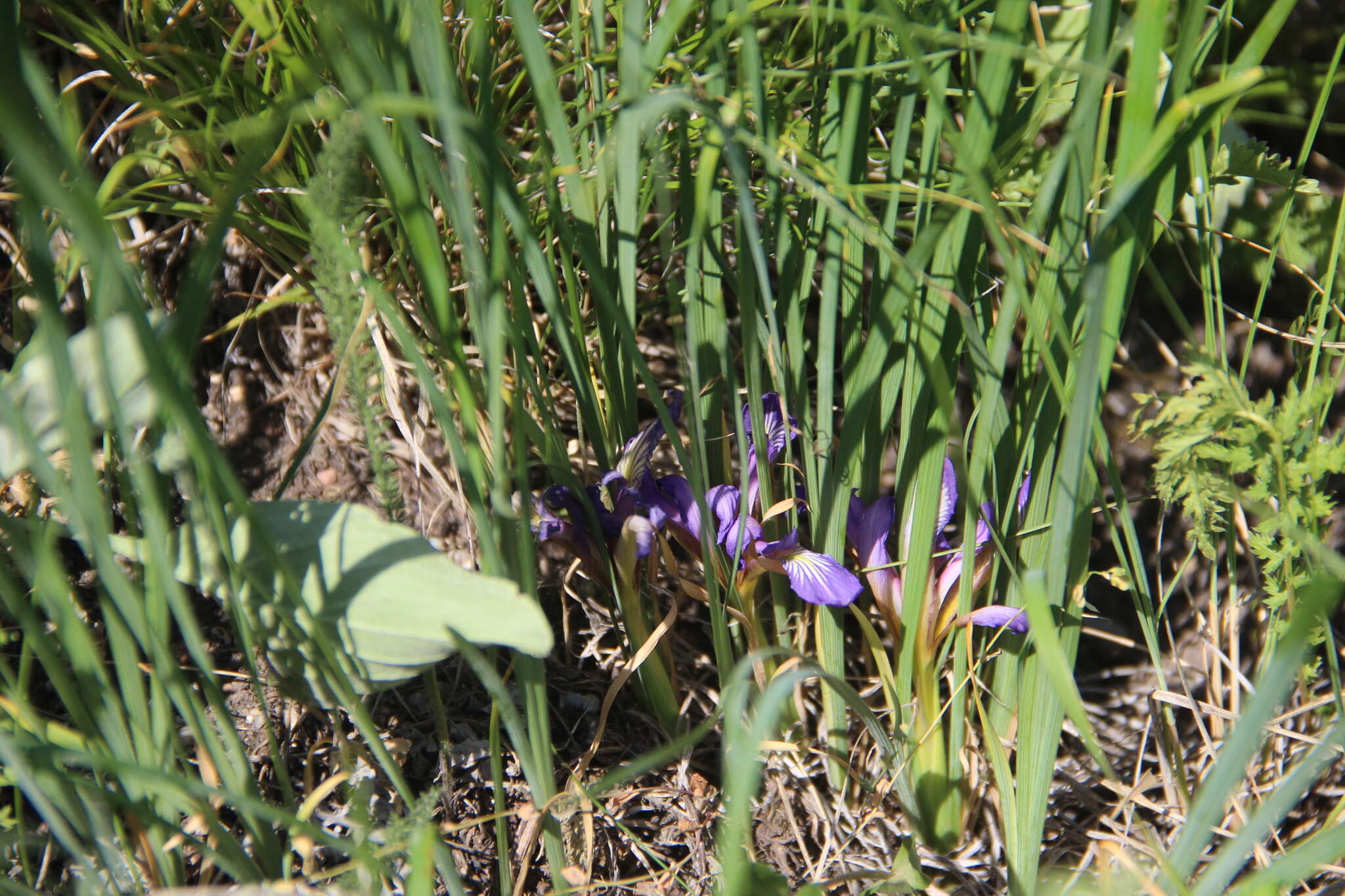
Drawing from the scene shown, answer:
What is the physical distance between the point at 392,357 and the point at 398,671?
16.8 inches

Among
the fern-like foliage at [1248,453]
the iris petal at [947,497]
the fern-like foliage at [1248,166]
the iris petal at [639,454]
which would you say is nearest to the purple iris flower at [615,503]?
the iris petal at [639,454]

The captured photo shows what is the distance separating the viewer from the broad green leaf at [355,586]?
0.53 meters

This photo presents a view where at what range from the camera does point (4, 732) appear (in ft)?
1.63

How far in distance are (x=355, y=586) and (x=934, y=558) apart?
0.52 meters

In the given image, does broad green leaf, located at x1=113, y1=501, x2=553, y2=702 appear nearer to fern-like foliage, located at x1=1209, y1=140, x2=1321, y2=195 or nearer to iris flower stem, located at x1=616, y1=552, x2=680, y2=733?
iris flower stem, located at x1=616, y1=552, x2=680, y2=733

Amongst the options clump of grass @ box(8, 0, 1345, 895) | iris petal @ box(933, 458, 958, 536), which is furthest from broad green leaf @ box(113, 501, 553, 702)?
iris petal @ box(933, 458, 958, 536)

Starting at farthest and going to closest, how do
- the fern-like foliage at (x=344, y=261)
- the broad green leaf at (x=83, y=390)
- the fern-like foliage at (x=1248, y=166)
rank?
the fern-like foliage at (x=1248, y=166), the broad green leaf at (x=83, y=390), the fern-like foliage at (x=344, y=261)

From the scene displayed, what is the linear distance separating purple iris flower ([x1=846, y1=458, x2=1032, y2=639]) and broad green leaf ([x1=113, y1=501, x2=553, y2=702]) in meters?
0.35

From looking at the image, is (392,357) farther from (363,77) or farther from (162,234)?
(363,77)

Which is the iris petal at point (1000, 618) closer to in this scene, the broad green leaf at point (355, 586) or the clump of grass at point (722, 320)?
the clump of grass at point (722, 320)

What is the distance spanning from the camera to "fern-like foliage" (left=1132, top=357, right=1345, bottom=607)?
612mm

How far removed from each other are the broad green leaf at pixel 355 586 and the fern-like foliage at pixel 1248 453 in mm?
490

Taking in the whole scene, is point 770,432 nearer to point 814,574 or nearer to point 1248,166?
point 814,574

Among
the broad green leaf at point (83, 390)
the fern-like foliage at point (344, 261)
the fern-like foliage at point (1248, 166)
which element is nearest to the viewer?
the fern-like foliage at point (344, 261)
